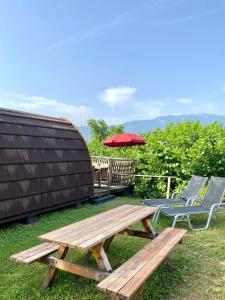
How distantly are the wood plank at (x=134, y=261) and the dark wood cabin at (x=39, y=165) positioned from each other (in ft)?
11.8

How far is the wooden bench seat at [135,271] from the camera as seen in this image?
8.83 feet

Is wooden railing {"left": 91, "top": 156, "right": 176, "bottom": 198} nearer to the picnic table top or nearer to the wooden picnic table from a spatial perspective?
the picnic table top

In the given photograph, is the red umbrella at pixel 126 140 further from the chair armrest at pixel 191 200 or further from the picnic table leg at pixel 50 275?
the picnic table leg at pixel 50 275

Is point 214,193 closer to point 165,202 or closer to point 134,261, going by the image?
point 165,202

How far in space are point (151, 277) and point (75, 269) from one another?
111 centimetres

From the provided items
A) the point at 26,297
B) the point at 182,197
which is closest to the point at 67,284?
the point at 26,297

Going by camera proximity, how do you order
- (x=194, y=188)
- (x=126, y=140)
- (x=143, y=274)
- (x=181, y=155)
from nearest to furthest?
(x=143, y=274)
(x=194, y=188)
(x=181, y=155)
(x=126, y=140)

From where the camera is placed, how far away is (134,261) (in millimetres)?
3441

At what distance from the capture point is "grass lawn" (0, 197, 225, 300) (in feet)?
11.8

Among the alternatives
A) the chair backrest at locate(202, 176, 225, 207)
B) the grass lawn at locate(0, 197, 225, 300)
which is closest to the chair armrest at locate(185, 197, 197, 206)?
the chair backrest at locate(202, 176, 225, 207)

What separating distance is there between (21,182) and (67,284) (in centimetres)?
351

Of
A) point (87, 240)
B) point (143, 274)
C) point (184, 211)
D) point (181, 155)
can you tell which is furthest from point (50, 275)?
point (181, 155)

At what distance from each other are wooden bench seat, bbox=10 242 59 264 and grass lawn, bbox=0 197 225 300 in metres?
0.44

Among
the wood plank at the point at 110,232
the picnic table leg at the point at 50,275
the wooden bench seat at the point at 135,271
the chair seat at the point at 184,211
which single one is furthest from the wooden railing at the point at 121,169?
the picnic table leg at the point at 50,275
